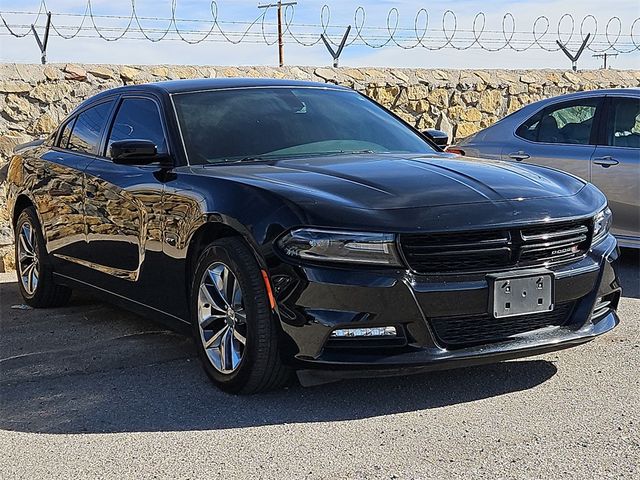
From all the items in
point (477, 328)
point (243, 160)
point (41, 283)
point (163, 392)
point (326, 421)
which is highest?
point (243, 160)

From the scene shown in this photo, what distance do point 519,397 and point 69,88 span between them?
23.4 ft

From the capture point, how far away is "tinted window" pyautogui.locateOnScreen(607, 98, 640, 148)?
8.45m

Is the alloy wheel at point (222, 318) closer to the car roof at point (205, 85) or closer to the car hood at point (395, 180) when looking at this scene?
the car hood at point (395, 180)

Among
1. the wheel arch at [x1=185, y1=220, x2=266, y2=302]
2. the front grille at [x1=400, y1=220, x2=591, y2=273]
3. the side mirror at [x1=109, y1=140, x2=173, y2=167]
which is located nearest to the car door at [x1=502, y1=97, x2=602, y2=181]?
the front grille at [x1=400, y1=220, x2=591, y2=273]

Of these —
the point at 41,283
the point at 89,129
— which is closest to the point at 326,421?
the point at 89,129

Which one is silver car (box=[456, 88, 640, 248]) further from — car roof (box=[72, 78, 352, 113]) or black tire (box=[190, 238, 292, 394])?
black tire (box=[190, 238, 292, 394])

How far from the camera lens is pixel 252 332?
4551mm

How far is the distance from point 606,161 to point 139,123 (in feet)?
13.6

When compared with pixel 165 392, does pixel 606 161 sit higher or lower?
higher

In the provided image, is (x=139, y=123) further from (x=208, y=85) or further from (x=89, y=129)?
(x=89, y=129)

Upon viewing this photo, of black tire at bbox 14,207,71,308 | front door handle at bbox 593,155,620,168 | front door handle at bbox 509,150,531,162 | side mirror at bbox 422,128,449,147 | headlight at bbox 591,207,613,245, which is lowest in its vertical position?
black tire at bbox 14,207,71,308

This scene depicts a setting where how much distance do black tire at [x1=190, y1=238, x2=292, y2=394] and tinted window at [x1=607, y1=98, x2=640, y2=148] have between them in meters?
4.79

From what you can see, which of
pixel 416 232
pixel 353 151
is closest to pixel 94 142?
pixel 353 151

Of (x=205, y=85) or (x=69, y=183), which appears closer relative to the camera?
(x=205, y=85)
